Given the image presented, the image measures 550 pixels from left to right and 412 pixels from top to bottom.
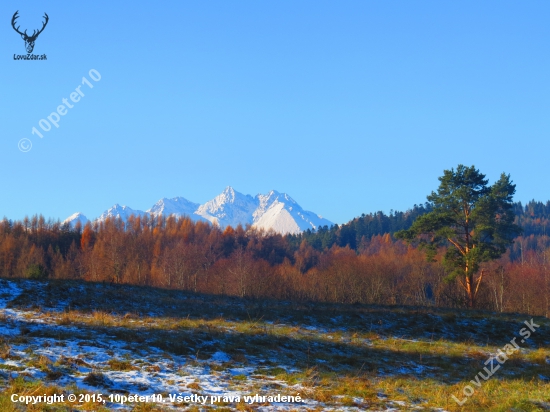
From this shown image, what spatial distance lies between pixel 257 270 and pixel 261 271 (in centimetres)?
89

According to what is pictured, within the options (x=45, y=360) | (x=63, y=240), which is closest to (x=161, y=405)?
(x=45, y=360)

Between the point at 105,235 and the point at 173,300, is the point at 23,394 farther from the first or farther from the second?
the point at 105,235

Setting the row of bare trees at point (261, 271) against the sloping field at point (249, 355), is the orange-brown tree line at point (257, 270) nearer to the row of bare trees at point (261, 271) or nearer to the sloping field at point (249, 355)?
the row of bare trees at point (261, 271)

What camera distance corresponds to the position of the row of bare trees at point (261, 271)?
2933 inches

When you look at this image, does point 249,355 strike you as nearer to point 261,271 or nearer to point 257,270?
point 257,270

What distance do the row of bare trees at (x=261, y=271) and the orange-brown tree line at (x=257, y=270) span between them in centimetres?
20

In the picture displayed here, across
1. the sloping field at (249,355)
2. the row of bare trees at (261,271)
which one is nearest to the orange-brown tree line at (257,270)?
the row of bare trees at (261,271)

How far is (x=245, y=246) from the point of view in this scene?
476ft

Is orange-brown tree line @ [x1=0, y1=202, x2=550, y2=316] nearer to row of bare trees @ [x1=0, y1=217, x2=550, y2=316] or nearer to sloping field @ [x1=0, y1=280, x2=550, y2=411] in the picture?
row of bare trees @ [x1=0, y1=217, x2=550, y2=316]

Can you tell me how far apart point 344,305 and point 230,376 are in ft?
56.6

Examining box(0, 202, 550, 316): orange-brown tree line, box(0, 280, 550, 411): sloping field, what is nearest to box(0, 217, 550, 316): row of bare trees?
box(0, 202, 550, 316): orange-brown tree line

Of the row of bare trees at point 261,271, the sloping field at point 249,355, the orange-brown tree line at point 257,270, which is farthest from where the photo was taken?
the row of bare trees at point 261,271

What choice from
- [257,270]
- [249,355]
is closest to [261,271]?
[257,270]

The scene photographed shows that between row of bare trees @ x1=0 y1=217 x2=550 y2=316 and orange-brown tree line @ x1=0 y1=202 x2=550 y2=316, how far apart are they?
202 mm
